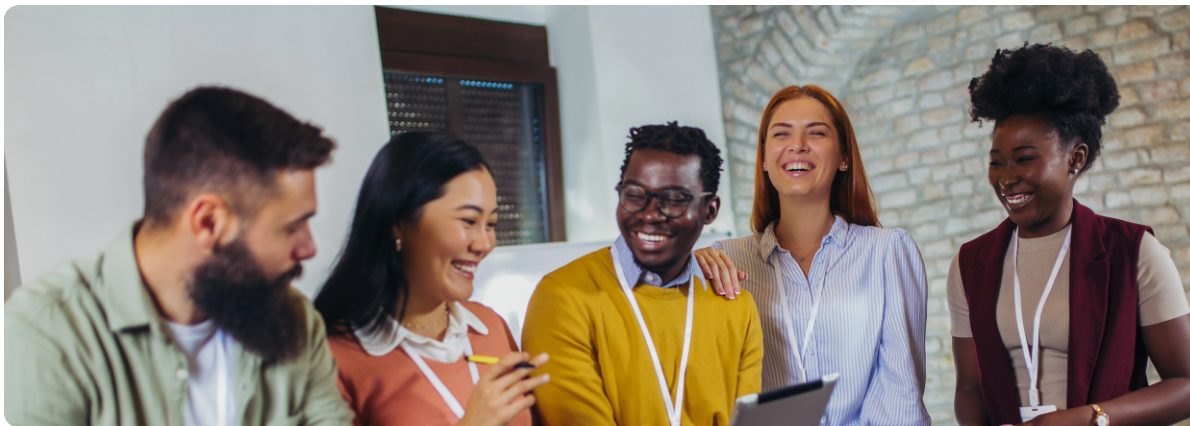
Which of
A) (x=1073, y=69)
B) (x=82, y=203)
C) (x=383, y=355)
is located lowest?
(x=383, y=355)

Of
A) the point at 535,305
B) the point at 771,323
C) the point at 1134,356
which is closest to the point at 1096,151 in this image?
the point at 1134,356

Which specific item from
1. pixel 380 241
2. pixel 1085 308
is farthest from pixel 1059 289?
pixel 380 241

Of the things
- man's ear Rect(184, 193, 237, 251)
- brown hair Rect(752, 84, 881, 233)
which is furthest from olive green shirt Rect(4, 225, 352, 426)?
brown hair Rect(752, 84, 881, 233)

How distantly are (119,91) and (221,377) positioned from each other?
0.94 m

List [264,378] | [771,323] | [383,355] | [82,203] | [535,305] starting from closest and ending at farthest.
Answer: [264,378], [383,355], [82,203], [535,305], [771,323]

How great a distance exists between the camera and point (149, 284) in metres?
1.21

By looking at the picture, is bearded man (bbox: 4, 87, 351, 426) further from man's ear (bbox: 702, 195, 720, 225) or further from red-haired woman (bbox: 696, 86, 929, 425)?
red-haired woman (bbox: 696, 86, 929, 425)

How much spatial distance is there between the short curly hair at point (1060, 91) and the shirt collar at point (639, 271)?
3.94 feet

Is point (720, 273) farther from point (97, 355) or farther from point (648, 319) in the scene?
point (97, 355)

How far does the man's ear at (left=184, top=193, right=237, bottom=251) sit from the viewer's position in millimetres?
1195

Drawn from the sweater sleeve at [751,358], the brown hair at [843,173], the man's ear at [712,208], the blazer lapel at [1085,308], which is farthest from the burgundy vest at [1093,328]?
the man's ear at [712,208]

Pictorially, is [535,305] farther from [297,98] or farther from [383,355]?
[297,98]

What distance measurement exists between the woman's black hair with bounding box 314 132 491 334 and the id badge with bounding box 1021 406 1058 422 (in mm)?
1836

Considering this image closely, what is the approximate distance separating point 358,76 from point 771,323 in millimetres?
1617
